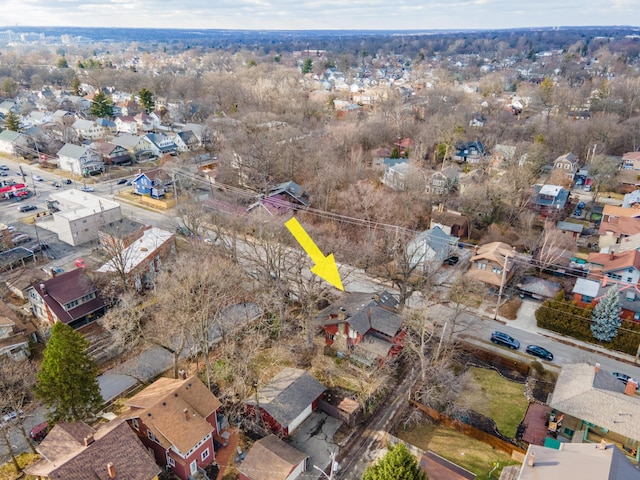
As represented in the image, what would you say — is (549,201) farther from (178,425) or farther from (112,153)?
(112,153)

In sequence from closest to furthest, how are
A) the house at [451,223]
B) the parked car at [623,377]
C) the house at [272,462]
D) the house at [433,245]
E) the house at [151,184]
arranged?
the house at [272,462] → the parked car at [623,377] → the house at [433,245] → the house at [451,223] → the house at [151,184]

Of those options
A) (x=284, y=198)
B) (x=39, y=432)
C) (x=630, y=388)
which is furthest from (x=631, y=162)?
(x=39, y=432)

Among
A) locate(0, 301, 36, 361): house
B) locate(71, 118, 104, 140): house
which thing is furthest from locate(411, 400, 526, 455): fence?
locate(71, 118, 104, 140): house

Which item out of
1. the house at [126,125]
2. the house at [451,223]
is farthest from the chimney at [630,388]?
the house at [126,125]

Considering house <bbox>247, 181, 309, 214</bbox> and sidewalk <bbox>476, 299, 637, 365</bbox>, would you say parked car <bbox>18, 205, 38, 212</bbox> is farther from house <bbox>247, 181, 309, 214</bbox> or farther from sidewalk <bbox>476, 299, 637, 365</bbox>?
sidewalk <bbox>476, 299, 637, 365</bbox>

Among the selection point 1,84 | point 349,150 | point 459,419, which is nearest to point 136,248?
point 459,419

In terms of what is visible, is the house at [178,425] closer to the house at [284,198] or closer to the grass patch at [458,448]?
the grass patch at [458,448]

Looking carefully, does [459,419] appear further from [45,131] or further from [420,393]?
[45,131]
